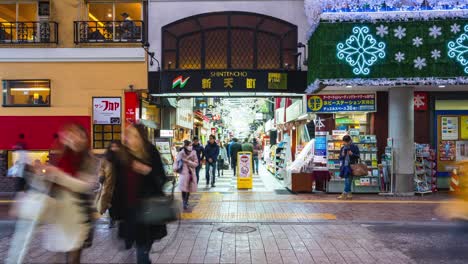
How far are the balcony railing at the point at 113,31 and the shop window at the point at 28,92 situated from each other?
2171 mm

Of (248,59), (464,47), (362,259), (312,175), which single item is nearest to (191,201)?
(312,175)

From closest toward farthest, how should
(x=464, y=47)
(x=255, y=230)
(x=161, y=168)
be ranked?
1. (x=161, y=168)
2. (x=255, y=230)
3. (x=464, y=47)

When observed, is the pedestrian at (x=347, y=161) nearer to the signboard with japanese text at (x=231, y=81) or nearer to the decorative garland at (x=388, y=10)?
the signboard with japanese text at (x=231, y=81)

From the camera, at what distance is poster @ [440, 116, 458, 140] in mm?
15062

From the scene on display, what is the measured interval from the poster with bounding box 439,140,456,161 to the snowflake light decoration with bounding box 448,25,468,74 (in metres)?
3.34

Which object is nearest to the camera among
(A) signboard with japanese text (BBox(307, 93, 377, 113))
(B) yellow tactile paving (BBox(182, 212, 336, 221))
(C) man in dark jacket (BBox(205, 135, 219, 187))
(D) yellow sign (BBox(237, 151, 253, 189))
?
(B) yellow tactile paving (BBox(182, 212, 336, 221))

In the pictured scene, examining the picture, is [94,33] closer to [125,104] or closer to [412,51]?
[125,104]

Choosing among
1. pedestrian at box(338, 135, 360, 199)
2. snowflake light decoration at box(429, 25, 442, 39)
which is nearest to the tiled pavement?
pedestrian at box(338, 135, 360, 199)

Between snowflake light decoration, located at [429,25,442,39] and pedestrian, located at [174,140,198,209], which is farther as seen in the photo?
snowflake light decoration, located at [429,25,442,39]

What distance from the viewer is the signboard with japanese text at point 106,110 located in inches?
599

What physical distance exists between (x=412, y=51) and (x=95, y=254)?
10.1 metres

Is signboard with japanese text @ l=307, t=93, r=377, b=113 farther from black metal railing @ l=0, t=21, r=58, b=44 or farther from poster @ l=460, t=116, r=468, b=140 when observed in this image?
black metal railing @ l=0, t=21, r=58, b=44

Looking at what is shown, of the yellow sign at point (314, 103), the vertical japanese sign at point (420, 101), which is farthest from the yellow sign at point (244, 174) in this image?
the vertical japanese sign at point (420, 101)

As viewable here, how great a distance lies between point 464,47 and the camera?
12.6 meters
